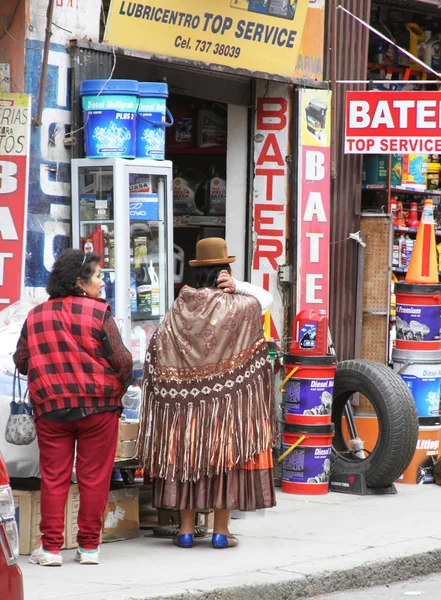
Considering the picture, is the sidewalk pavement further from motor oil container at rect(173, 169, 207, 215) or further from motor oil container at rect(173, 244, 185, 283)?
motor oil container at rect(173, 169, 207, 215)

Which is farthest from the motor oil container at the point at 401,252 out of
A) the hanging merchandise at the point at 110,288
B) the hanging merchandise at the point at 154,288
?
the hanging merchandise at the point at 110,288

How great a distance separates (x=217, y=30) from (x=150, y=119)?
1.41 metres

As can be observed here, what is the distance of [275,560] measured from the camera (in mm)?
6867

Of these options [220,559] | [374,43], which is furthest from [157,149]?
[374,43]

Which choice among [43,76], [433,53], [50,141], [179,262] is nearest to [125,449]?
[50,141]

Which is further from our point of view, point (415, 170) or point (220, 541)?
point (415, 170)

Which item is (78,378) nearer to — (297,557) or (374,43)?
(297,557)

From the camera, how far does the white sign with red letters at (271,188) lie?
10414 millimetres

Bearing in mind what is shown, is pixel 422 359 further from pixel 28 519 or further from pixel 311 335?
pixel 28 519

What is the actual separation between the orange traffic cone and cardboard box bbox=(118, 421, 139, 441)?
353 centimetres

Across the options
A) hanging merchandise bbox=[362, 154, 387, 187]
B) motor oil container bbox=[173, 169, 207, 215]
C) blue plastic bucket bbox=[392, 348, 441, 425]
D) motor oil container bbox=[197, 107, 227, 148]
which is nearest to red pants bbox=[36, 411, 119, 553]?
blue plastic bucket bbox=[392, 348, 441, 425]

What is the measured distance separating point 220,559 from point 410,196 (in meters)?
6.15

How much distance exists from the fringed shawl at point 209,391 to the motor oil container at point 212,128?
3.89 meters

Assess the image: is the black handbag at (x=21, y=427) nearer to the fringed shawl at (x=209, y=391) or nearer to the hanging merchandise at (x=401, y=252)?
the fringed shawl at (x=209, y=391)
